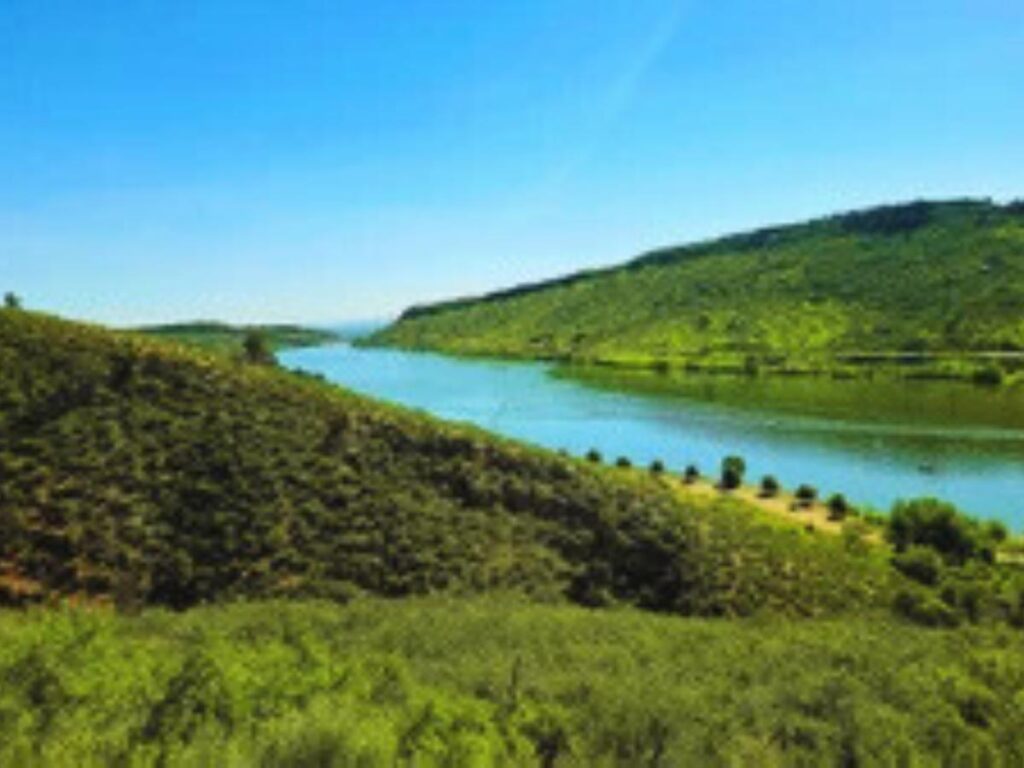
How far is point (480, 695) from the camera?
20.7 metres

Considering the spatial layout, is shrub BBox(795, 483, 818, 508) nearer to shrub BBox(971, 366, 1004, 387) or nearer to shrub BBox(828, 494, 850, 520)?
shrub BBox(828, 494, 850, 520)

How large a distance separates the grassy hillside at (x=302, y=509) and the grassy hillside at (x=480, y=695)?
34.7 feet

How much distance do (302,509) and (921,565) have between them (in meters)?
27.2

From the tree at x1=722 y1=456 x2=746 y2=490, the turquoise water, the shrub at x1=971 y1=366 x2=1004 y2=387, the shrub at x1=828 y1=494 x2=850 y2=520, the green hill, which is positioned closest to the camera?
the green hill

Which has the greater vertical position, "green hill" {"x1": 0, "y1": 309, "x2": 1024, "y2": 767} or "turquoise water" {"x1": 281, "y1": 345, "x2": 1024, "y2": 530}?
"green hill" {"x1": 0, "y1": 309, "x2": 1024, "y2": 767}

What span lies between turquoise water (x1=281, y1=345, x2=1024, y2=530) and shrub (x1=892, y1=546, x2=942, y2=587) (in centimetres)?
2160

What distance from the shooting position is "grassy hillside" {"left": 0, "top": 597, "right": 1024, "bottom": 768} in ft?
49.4

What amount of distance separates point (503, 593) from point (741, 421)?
7705cm

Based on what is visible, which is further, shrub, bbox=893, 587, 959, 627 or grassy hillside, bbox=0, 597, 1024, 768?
shrub, bbox=893, 587, 959, 627

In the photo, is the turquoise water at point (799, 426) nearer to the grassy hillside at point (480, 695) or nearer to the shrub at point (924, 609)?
the shrub at point (924, 609)

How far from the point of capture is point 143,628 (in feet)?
91.6

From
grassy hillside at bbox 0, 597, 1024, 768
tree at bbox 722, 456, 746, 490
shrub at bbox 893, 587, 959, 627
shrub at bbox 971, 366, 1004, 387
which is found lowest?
shrub at bbox 893, 587, 959, 627

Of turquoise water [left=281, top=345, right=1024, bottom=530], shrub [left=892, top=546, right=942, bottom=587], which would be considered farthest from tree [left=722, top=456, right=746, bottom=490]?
shrub [left=892, top=546, right=942, bottom=587]

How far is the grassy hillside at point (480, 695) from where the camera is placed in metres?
15.1
